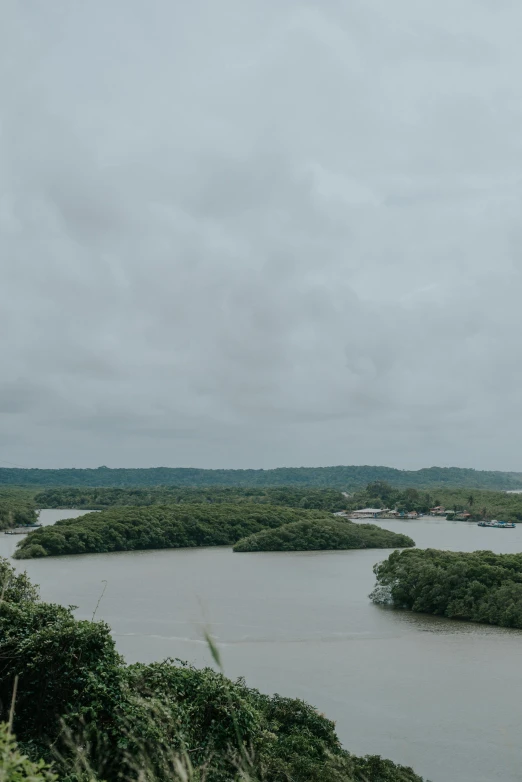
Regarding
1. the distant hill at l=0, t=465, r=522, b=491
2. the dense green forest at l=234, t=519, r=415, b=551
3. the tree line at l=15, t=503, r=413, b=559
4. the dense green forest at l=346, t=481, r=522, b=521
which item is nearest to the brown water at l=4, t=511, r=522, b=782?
the tree line at l=15, t=503, r=413, b=559

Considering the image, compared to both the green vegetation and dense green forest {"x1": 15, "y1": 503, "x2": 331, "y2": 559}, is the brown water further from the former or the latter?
the green vegetation

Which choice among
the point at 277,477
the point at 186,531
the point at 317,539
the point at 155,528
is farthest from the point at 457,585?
the point at 277,477

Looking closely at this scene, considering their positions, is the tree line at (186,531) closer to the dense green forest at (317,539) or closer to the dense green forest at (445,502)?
the dense green forest at (317,539)

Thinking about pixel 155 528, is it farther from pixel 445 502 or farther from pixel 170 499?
pixel 445 502

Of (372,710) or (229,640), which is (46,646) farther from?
(229,640)

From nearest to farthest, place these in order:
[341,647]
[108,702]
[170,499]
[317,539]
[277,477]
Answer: [108,702], [341,647], [317,539], [170,499], [277,477]

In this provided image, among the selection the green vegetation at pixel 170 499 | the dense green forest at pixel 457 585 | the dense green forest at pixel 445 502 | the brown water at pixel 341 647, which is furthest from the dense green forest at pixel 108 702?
the dense green forest at pixel 445 502
